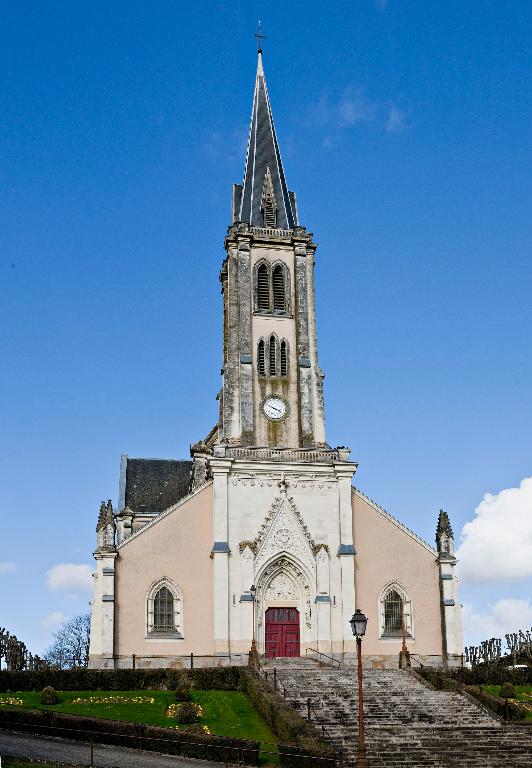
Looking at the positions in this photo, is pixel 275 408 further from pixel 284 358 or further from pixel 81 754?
pixel 81 754

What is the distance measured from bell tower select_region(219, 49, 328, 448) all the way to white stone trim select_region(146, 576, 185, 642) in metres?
8.20

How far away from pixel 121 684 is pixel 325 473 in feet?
53.5

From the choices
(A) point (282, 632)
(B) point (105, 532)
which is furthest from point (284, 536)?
(B) point (105, 532)

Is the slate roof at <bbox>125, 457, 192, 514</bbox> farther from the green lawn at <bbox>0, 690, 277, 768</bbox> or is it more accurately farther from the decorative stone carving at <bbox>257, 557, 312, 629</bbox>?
the green lawn at <bbox>0, 690, 277, 768</bbox>

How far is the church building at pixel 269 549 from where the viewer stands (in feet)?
151

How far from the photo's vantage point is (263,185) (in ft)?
188

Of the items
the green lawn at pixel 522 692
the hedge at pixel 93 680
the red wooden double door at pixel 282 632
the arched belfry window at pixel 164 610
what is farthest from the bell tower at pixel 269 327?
the green lawn at pixel 522 692

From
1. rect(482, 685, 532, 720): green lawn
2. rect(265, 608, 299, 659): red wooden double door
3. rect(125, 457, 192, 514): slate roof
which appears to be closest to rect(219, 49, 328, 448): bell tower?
rect(265, 608, 299, 659): red wooden double door

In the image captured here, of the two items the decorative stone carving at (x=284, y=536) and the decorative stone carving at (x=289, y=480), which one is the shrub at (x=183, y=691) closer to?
the decorative stone carving at (x=284, y=536)

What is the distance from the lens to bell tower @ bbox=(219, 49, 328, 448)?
5128 cm

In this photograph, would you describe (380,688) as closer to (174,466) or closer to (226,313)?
(226,313)

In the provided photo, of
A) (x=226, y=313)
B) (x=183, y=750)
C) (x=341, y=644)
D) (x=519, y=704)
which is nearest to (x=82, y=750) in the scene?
(x=183, y=750)

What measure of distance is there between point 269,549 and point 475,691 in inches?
541

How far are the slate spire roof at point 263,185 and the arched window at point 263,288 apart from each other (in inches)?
123
